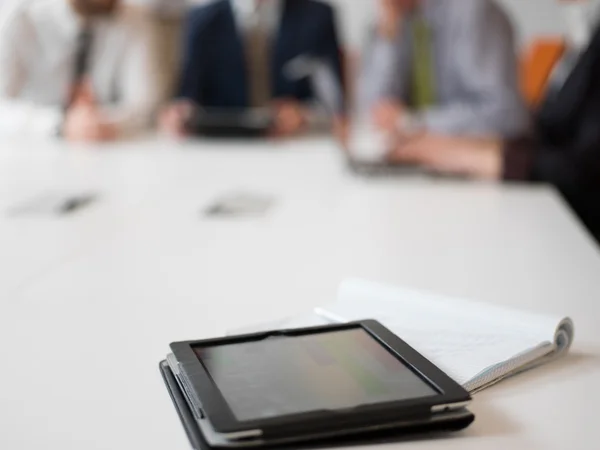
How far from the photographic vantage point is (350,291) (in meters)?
1.02

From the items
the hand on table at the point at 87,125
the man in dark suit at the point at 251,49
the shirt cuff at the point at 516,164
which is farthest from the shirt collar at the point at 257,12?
the shirt cuff at the point at 516,164

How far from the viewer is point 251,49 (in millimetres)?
3232

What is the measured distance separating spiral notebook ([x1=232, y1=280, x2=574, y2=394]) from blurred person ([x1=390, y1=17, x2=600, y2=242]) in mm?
1106

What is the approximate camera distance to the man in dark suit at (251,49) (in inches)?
122

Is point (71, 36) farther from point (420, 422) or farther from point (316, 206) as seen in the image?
point (420, 422)

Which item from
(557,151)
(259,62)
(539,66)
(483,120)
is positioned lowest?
(557,151)

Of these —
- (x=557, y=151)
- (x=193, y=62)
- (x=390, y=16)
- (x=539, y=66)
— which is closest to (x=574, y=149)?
(x=557, y=151)

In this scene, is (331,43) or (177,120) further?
(331,43)

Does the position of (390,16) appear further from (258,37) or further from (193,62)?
(193,62)

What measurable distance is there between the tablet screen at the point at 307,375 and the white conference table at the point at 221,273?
0.19ft

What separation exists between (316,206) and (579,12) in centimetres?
398

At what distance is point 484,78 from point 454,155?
457 millimetres

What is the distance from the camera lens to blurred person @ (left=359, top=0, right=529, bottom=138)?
2.45 m

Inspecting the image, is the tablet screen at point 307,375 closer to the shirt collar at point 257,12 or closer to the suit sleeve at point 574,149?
the suit sleeve at point 574,149
